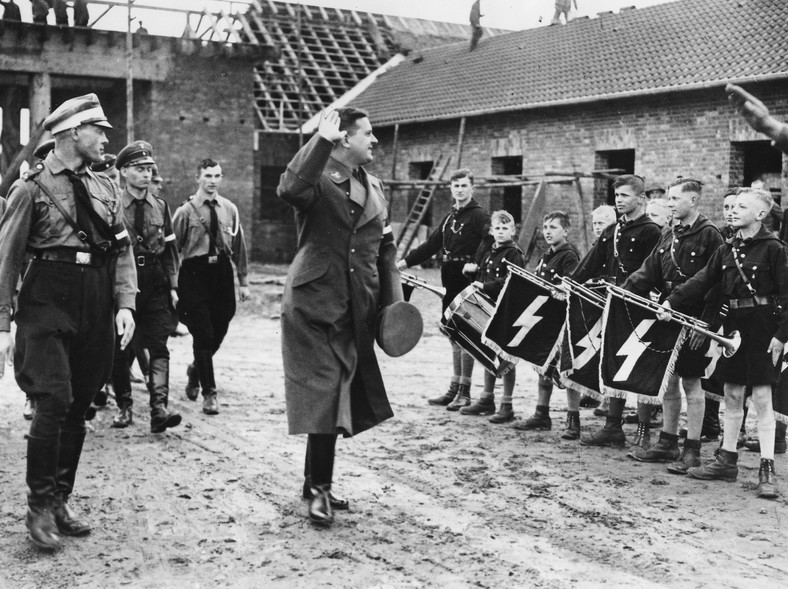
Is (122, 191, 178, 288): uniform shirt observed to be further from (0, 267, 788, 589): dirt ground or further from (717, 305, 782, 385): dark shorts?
(717, 305, 782, 385): dark shorts

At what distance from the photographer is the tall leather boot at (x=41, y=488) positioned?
5430mm

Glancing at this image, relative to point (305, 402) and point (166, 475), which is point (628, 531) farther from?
point (166, 475)

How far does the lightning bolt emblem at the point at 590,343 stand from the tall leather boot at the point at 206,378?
349 centimetres

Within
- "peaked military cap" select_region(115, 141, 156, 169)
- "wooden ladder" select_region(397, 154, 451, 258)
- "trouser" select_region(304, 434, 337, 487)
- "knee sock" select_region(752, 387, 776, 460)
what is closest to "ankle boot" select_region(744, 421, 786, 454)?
"knee sock" select_region(752, 387, 776, 460)

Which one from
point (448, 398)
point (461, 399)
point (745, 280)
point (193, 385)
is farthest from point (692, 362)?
point (193, 385)

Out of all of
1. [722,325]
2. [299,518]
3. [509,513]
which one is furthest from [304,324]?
[722,325]

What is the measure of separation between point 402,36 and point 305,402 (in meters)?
30.3

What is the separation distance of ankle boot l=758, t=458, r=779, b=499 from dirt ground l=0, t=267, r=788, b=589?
0.09 meters

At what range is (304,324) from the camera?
6.00 meters

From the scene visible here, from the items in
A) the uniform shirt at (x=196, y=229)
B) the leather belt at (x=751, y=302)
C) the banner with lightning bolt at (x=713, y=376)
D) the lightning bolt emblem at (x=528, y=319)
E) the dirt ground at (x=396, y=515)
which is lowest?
the dirt ground at (x=396, y=515)

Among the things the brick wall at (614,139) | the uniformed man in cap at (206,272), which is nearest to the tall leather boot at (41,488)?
the uniformed man in cap at (206,272)

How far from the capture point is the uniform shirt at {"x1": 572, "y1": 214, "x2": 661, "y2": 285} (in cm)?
862

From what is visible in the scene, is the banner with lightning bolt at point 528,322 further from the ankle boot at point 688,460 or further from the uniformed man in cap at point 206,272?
the uniformed man in cap at point 206,272

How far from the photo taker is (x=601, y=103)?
22.6 metres
